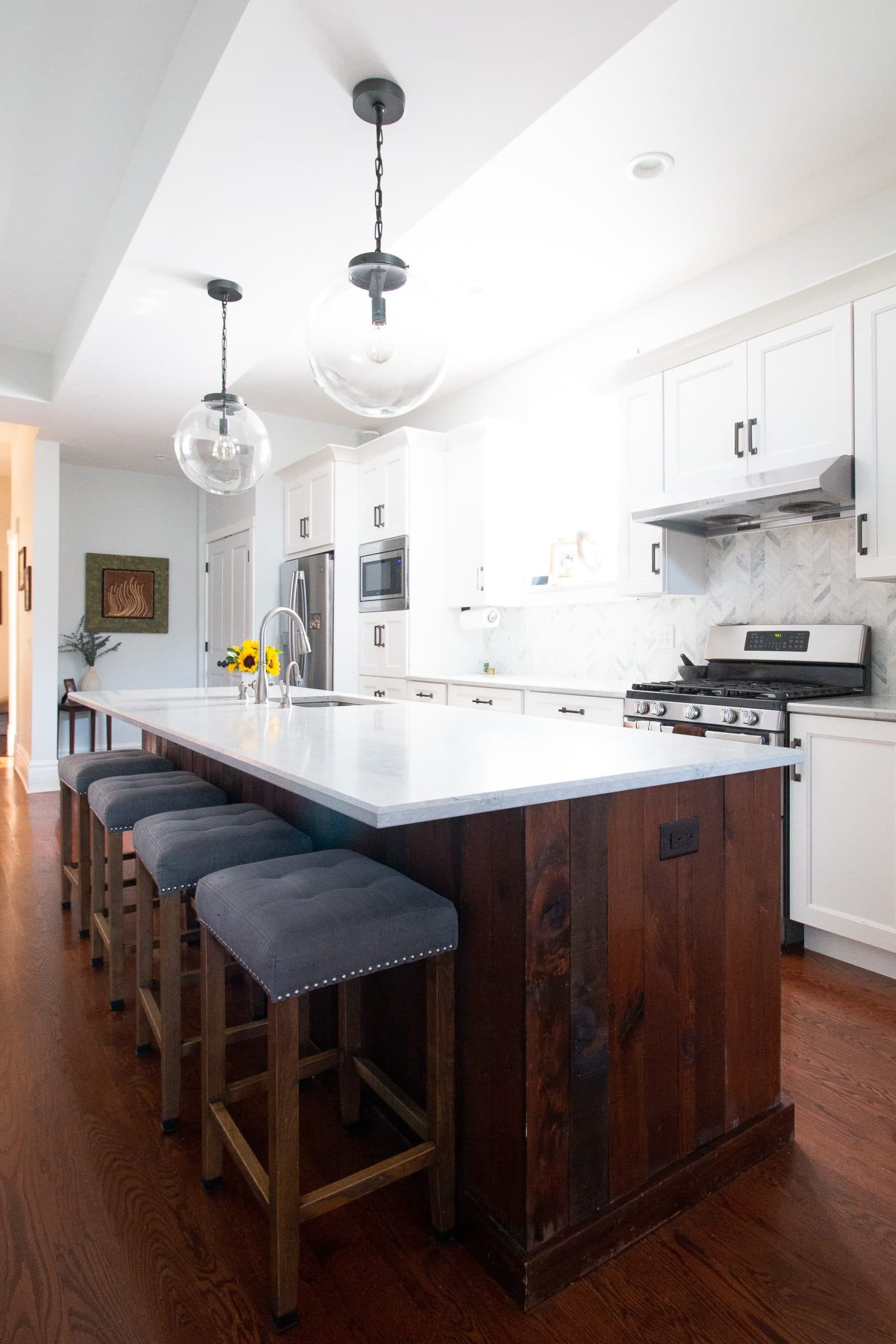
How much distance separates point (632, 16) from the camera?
1.78 metres

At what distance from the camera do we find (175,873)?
1.75m

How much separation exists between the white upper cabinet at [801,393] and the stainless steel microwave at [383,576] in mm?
2343

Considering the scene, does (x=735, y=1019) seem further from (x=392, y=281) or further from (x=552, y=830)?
(x=392, y=281)

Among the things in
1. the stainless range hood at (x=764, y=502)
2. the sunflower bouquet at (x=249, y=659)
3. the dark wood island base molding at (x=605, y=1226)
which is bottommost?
the dark wood island base molding at (x=605, y=1226)

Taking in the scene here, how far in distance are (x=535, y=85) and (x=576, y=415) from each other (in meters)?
2.61

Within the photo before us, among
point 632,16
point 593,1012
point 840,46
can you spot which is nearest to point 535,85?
point 632,16

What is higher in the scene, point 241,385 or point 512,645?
point 241,385

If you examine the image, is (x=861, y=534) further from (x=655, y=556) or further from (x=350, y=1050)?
(x=350, y=1050)

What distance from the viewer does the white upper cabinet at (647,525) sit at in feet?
11.7

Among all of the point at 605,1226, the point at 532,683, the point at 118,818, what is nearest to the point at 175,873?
the point at 118,818

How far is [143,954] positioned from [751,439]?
2843 mm

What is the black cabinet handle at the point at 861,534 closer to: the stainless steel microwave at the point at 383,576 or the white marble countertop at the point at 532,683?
the white marble countertop at the point at 532,683

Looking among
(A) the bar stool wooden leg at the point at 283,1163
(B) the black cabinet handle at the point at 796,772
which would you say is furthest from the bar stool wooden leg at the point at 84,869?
(B) the black cabinet handle at the point at 796,772

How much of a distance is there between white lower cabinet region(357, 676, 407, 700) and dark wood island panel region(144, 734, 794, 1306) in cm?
321
